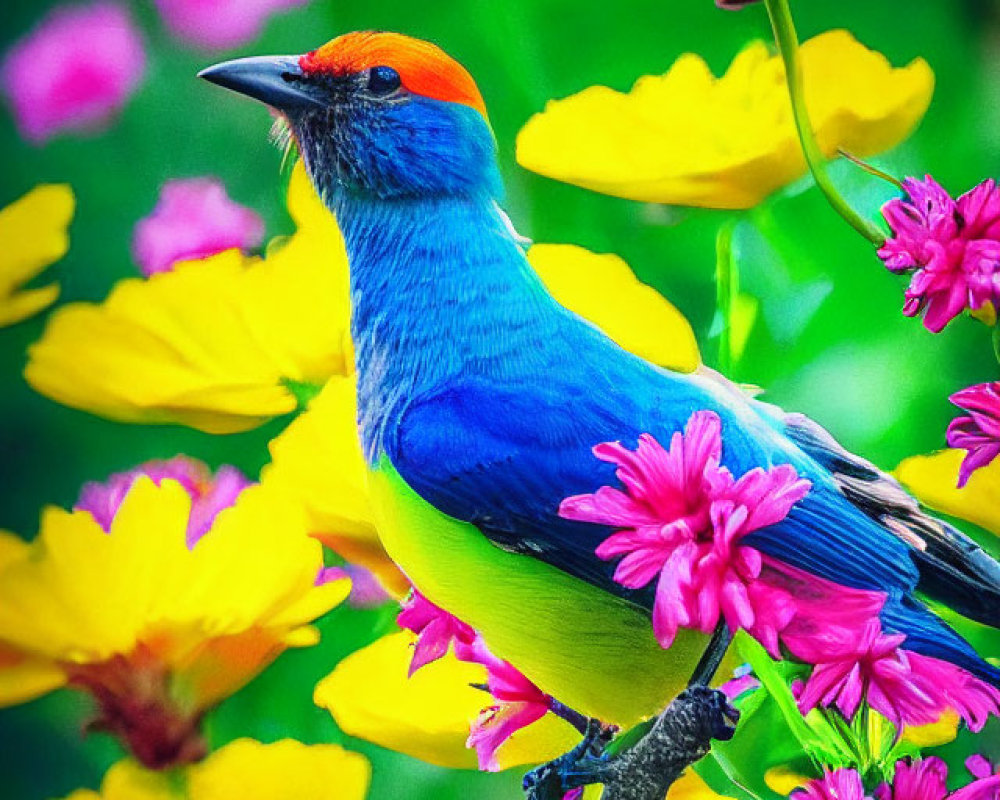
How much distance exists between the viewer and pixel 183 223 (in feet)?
3.74

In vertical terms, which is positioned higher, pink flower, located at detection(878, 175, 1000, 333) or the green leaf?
pink flower, located at detection(878, 175, 1000, 333)

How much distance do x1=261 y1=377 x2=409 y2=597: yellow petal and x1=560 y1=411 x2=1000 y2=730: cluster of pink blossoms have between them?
23 centimetres

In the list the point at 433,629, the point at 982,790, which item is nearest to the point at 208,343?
the point at 433,629

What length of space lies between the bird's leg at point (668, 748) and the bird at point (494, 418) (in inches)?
1.4

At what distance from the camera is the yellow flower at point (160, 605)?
112cm

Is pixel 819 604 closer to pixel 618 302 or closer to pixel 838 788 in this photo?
pixel 838 788

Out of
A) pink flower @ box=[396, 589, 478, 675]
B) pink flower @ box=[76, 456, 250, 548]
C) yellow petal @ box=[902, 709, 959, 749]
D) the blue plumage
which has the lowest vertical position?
yellow petal @ box=[902, 709, 959, 749]

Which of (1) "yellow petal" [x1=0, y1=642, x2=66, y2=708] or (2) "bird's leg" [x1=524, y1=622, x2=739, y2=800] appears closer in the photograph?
(2) "bird's leg" [x1=524, y1=622, x2=739, y2=800]

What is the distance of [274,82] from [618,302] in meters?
0.36

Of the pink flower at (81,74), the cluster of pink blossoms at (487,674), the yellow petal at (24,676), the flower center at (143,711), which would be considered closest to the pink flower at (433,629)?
the cluster of pink blossoms at (487,674)

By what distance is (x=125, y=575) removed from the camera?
112 cm

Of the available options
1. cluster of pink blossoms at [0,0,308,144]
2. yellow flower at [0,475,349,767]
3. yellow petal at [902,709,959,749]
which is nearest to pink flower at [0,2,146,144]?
cluster of pink blossoms at [0,0,308,144]

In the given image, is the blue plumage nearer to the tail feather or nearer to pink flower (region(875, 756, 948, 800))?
the tail feather

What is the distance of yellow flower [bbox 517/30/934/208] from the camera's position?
1139mm
